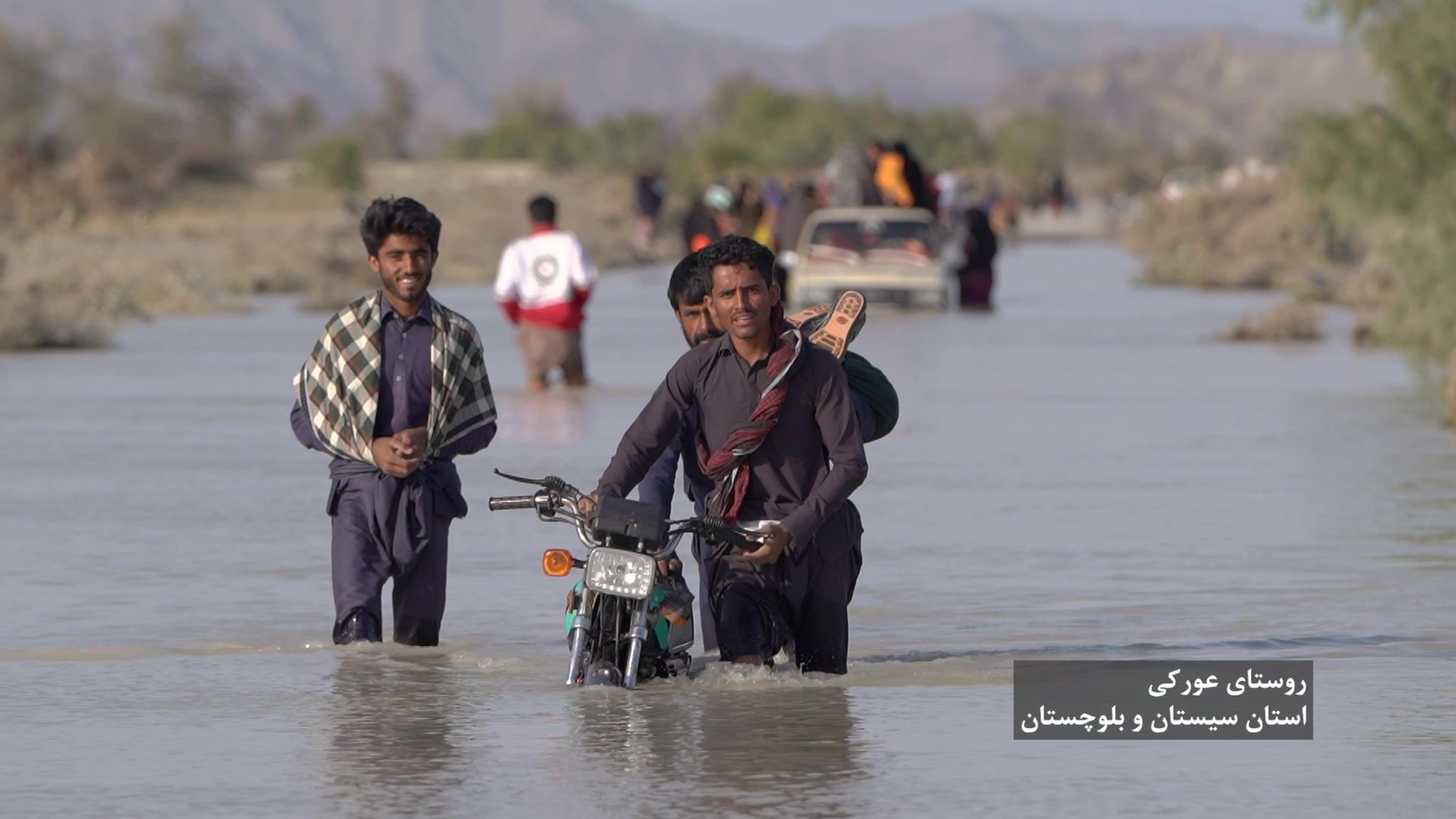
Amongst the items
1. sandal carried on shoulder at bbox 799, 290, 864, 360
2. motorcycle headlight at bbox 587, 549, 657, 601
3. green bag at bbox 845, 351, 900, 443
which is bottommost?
motorcycle headlight at bbox 587, 549, 657, 601

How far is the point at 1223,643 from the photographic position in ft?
30.9

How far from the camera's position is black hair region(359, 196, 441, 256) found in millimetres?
8773

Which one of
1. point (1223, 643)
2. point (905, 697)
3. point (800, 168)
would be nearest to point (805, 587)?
point (905, 697)

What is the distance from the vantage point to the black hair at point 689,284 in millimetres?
8602

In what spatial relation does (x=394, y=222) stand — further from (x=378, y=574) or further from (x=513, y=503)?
(x=513, y=503)

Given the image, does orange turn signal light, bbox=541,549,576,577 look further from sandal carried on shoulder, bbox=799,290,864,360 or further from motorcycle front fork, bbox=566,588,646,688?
sandal carried on shoulder, bbox=799,290,864,360

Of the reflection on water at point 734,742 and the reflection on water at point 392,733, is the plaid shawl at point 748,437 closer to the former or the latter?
the reflection on water at point 734,742

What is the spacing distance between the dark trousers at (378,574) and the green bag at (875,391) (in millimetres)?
1358

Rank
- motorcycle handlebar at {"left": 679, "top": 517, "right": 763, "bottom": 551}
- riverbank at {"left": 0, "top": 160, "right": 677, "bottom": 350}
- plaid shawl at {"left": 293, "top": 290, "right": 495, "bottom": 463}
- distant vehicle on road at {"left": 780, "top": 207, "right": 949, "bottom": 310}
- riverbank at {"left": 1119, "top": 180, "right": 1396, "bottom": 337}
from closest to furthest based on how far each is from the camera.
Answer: motorcycle handlebar at {"left": 679, "top": 517, "right": 763, "bottom": 551} → plaid shawl at {"left": 293, "top": 290, "right": 495, "bottom": 463} → riverbank at {"left": 0, "top": 160, "right": 677, "bottom": 350} → distant vehicle on road at {"left": 780, "top": 207, "right": 949, "bottom": 310} → riverbank at {"left": 1119, "top": 180, "right": 1396, "bottom": 337}

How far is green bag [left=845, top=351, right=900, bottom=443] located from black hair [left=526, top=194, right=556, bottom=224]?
10.9 meters

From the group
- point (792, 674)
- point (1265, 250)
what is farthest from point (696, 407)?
point (1265, 250)

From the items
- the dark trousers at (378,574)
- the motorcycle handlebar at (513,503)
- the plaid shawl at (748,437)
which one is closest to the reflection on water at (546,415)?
the dark trousers at (378,574)

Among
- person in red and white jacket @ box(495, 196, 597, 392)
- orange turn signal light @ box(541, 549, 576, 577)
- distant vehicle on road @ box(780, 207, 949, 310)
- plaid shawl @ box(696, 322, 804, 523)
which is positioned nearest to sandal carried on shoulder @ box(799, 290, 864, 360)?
plaid shawl @ box(696, 322, 804, 523)

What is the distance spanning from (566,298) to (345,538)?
438 inches
